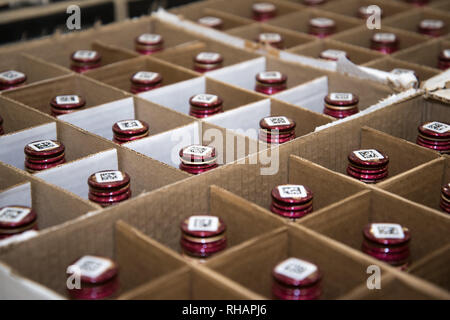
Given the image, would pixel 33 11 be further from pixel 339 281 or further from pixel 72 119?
pixel 339 281

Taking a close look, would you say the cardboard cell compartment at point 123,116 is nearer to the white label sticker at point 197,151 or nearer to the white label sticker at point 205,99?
the white label sticker at point 205,99

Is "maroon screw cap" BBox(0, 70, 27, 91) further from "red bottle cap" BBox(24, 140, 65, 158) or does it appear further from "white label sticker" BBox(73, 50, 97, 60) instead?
"red bottle cap" BBox(24, 140, 65, 158)

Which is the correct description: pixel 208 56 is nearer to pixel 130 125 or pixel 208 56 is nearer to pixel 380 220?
pixel 130 125

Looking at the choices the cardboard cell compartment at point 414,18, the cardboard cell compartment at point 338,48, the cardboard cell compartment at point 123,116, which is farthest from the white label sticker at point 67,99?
the cardboard cell compartment at point 414,18

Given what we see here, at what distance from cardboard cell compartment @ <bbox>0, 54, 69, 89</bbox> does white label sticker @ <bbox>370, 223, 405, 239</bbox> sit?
1465mm

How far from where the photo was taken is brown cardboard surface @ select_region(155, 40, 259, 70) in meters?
2.75

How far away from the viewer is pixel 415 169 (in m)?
1.86

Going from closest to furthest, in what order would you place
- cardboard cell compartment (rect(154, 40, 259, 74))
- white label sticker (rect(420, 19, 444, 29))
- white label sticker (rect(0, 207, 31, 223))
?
white label sticker (rect(0, 207, 31, 223)) < cardboard cell compartment (rect(154, 40, 259, 74)) < white label sticker (rect(420, 19, 444, 29))

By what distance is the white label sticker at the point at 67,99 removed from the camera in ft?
7.43

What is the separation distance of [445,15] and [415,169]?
1.50m

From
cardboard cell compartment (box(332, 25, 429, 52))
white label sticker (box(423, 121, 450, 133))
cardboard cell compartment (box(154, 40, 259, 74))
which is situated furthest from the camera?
cardboard cell compartment (box(332, 25, 429, 52))

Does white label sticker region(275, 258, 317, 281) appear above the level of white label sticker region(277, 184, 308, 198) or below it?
below

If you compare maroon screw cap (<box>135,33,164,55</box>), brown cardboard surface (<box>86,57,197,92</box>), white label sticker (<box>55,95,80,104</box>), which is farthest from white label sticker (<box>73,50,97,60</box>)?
white label sticker (<box>55,95,80,104</box>)
